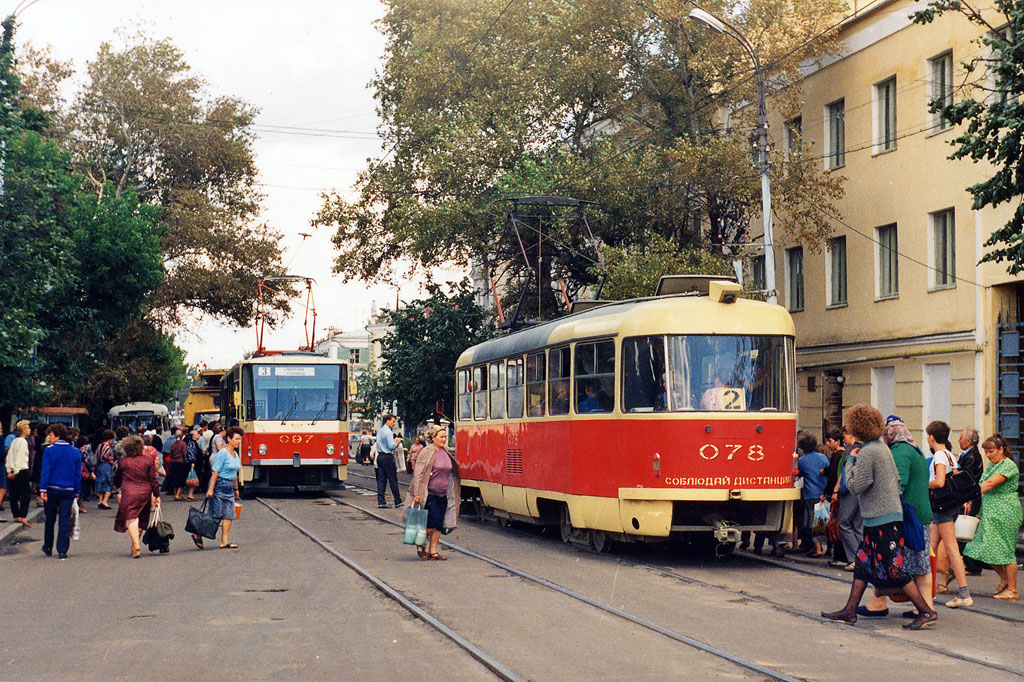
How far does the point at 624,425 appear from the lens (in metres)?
15.1

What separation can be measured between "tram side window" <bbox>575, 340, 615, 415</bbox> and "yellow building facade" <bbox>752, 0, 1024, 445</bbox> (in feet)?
31.4

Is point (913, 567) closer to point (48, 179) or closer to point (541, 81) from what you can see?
point (48, 179)

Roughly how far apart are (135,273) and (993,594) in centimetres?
2332

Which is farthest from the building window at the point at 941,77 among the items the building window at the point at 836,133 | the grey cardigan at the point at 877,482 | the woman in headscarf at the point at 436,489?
the grey cardigan at the point at 877,482

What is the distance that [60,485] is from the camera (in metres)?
16.5

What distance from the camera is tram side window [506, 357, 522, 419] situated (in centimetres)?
1894

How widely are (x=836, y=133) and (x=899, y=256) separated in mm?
3972

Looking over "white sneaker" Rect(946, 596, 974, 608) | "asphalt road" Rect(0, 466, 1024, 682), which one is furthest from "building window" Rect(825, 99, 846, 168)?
"white sneaker" Rect(946, 596, 974, 608)

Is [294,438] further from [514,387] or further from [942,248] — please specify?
[942,248]

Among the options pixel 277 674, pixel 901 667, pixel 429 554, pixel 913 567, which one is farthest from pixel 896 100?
pixel 277 674

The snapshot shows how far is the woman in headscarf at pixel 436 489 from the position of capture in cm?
1567

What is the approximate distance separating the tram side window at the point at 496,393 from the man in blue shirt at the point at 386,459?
4255 mm

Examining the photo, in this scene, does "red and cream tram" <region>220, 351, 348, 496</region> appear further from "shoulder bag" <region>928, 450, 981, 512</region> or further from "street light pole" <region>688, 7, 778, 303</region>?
"shoulder bag" <region>928, 450, 981, 512</region>

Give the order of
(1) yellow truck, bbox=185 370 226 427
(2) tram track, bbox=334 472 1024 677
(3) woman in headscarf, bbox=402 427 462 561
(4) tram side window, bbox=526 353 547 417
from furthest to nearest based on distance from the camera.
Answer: (1) yellow truck, bbox=185 370 226 427 < (4) tram side window, bbox=526 353 547 417 < (3) woman in headscarf, bbox=402 427 462 561 < (2) tram track, bbox=334 472 1024 677
